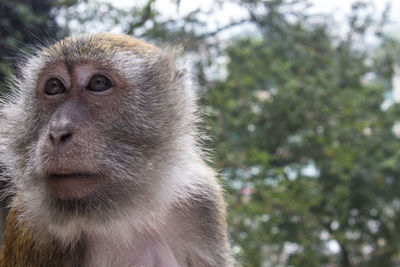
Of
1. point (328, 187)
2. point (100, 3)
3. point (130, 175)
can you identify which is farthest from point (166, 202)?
point (328, 187)

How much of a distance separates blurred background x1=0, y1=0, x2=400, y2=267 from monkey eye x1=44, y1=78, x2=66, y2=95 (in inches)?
63.8

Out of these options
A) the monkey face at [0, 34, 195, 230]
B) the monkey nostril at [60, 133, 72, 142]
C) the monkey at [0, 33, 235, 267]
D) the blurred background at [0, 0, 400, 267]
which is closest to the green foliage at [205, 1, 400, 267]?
the blurred background at [0, 0, 400, 267]

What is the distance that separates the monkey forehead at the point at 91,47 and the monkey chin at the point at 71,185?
2.29 ft

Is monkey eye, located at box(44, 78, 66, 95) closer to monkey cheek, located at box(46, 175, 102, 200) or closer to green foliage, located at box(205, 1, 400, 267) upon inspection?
monkey cheek, located at box(46, 175, 102, 200)

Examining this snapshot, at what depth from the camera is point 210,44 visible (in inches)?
191

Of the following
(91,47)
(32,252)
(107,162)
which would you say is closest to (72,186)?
(107,162)

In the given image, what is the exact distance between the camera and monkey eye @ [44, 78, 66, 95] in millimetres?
2404

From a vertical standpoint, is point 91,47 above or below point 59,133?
above

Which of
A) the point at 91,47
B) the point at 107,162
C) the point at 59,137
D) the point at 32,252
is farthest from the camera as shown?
the point at 91,47

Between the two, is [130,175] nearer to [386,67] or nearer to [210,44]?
[210,44]

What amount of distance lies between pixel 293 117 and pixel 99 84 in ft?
10.1

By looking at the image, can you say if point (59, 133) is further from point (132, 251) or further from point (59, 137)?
point (132, 251)

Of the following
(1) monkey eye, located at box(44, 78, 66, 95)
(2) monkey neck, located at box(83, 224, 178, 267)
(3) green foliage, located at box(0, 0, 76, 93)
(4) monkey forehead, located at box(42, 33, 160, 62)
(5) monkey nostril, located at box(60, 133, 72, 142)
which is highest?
(3) green foliage, located at box(0, 0, 76, 93)

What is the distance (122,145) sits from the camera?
2.29 metres
